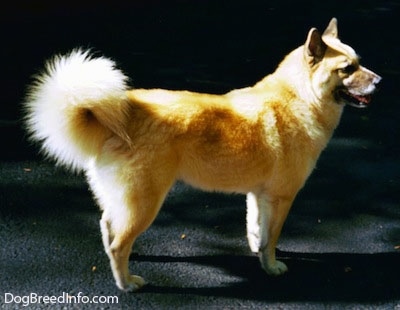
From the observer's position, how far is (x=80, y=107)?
127 inches

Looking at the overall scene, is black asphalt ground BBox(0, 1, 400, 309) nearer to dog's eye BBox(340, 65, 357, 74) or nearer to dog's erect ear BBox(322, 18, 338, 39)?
dog's eye BBox(340, 65, 357, 74)

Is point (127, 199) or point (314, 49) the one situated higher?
point (314, 49)

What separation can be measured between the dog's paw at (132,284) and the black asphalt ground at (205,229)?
1.6 inches

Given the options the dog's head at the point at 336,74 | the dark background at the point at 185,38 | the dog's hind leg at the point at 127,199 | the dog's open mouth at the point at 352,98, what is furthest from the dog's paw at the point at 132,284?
the dark background at the point at 185,38

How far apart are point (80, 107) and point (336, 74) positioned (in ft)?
5.34

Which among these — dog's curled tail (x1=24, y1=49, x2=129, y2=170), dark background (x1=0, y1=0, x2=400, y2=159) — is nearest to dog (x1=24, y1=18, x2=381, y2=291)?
dog's curled tail (x1=24, y1=49, x2=129, y2=170)

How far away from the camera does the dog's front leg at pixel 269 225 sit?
12.8 ft

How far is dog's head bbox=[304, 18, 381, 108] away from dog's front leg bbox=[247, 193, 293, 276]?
76 centimetres

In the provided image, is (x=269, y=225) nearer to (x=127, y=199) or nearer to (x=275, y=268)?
(x=275, y=268)

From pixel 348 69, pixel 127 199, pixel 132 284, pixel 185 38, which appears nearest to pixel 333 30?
pixel 348 69

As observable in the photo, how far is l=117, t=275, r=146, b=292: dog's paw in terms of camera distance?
3705mm

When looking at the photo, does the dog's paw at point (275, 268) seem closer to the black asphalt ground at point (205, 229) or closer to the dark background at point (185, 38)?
the black asphalt ground at point (205, 229)

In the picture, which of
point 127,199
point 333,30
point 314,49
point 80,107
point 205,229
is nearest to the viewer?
point 80,107

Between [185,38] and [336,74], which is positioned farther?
[185,38]
